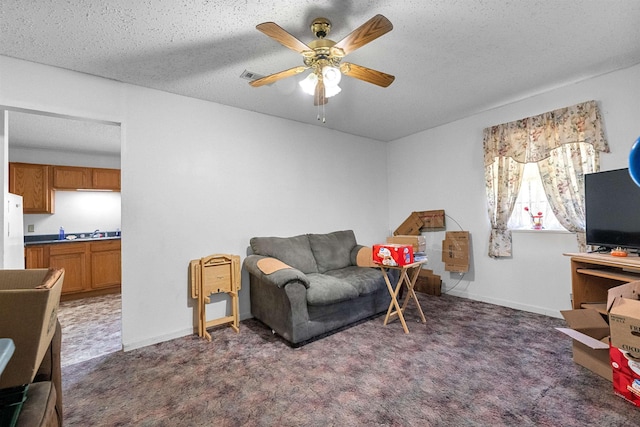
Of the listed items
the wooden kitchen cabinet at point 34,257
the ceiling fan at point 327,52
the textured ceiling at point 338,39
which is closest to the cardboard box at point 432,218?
the textured ceiling at point 338,39

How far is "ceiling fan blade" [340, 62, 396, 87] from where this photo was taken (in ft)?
6.29

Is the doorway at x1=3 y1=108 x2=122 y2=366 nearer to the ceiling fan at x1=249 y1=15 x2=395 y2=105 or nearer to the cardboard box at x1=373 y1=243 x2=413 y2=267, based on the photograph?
the ceiling fan at x1=249 y1=15 x2=395 y2=105

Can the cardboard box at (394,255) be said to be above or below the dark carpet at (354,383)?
above

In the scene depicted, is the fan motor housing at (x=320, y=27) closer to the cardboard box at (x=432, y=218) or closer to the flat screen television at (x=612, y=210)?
the flat screen television at (x=612, y=210)

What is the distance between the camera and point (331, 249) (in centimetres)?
360

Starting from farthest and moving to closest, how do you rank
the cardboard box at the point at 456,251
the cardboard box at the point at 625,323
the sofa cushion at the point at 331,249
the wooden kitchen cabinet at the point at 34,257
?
the wooden kitchen cabinet at the point at 34,257
the cardboard box at the point at 456,251
the sofa cushion at the point at 331,249
the cardboard box at the point at 625,323

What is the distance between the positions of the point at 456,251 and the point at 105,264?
5426 mm

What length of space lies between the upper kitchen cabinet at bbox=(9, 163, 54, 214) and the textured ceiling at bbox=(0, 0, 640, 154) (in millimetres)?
2922

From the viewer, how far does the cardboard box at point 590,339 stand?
1.91m

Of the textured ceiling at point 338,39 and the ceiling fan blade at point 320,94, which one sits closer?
the textured ceiling at point 338,39

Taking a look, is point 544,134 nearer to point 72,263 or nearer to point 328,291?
point 328,291

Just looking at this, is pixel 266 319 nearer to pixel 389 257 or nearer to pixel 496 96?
pixel 389 257

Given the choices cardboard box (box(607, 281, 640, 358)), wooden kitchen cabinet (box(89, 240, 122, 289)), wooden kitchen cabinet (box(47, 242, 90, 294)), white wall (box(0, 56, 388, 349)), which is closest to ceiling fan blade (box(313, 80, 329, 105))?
white wall (box(0, 56, 388, 349))

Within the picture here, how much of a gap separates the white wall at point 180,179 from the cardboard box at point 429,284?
65.8 inches
